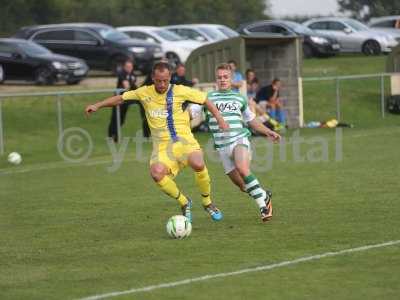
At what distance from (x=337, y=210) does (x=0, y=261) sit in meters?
4.44

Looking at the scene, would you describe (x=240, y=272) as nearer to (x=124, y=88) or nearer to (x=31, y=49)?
(x=124, y=88)

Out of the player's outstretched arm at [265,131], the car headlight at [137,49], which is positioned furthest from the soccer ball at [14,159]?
the car headlight at [137,49]

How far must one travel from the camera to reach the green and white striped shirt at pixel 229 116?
12.8 m

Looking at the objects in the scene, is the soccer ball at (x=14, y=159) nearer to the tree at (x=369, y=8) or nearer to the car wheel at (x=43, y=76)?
the car wheel at (x=43, y=76)

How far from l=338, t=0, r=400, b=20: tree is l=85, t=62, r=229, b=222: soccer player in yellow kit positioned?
43.7 metres

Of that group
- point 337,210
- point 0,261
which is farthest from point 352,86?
point 0,261

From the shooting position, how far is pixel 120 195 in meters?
16.1

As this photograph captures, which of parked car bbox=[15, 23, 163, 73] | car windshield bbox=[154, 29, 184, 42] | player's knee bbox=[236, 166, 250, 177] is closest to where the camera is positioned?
player's knee bbox=[236, 166, 250, 177]

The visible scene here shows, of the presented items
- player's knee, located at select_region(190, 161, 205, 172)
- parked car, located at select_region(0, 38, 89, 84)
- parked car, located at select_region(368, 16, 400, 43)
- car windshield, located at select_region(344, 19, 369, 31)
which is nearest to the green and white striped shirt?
player's knee, located at select_region(190, 161, 205, 172)

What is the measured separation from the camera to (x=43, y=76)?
3369 cm

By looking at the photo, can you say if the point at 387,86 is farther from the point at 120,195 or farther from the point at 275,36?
the point at 120,195

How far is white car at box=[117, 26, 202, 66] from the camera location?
40656 millimetres

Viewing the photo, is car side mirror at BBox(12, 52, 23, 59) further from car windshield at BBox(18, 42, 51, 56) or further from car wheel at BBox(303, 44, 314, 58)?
car wheel at BBox(303, 44, 314, 58)

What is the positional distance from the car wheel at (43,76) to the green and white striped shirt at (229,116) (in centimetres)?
2119
